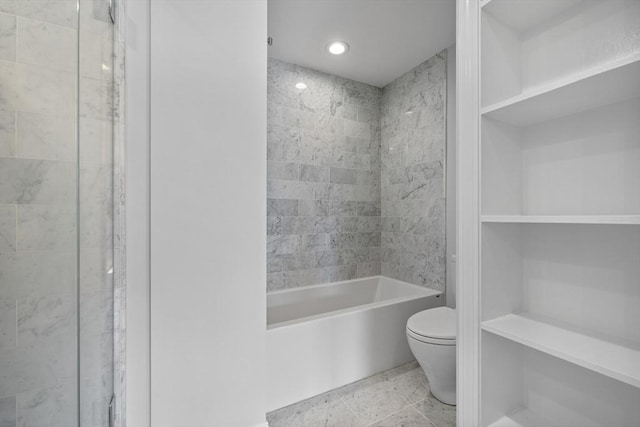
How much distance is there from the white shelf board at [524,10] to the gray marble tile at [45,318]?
1879mm

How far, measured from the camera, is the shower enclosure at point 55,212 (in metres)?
0.99

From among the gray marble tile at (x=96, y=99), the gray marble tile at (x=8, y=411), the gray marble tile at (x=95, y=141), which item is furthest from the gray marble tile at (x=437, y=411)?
the gray marble tile at (x=96, y=99)

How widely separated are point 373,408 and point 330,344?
44 centimetres

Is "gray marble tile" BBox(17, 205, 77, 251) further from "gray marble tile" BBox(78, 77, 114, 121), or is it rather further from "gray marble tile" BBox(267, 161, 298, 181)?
"gray marble tile" BBox(267, 161, 298, 181)

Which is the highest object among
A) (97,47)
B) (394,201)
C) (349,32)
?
(349,32)

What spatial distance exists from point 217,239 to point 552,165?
4.63 feet

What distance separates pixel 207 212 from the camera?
1.34 meters

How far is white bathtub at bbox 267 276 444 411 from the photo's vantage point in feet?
5.66

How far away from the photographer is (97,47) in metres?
1.12

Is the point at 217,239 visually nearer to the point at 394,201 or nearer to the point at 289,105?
the point at 289,105

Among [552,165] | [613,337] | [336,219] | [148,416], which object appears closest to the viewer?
[613,337]

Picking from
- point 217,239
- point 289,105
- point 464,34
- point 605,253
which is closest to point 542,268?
point 605,253

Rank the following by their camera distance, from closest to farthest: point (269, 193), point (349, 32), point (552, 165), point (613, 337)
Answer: point (613, 337) → point (552, 165) → point (349, 32) → point (269, 193)

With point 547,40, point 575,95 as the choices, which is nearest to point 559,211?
point 575,95
